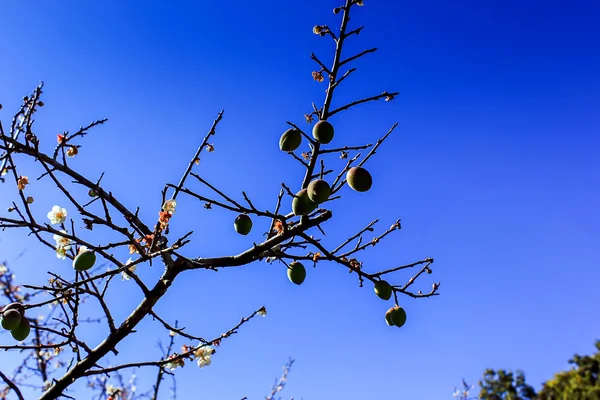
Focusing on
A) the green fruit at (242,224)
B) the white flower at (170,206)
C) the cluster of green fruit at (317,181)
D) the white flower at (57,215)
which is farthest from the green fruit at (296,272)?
Answer: the white flower at (57,215)

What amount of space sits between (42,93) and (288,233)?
279 centimetres

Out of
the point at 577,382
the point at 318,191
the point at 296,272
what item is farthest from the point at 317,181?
the point at 577,382

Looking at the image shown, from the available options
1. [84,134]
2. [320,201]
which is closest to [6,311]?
[84,134]

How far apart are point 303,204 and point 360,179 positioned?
42 centimetres

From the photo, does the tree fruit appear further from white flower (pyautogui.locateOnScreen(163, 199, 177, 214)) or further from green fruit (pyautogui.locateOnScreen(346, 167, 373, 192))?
white flower (pyautogui.locateOnScreen(163, 199, 177, 214))

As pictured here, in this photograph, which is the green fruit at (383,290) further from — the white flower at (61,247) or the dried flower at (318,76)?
the white flower at (61,247)

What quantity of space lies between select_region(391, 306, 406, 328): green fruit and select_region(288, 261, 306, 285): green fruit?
0.70 m

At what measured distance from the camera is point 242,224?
126 inches

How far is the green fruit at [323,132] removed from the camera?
2551 mm

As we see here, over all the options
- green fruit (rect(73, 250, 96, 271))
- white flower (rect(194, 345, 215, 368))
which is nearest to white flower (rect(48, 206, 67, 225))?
green fruit (rect(73, 250, 96, 271))

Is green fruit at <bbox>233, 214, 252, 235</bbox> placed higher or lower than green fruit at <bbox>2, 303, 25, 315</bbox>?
higher

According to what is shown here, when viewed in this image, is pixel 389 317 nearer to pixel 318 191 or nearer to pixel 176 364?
pixel 318 191

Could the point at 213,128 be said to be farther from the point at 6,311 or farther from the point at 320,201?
the point at 6,311

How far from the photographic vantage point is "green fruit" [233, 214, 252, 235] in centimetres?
321
